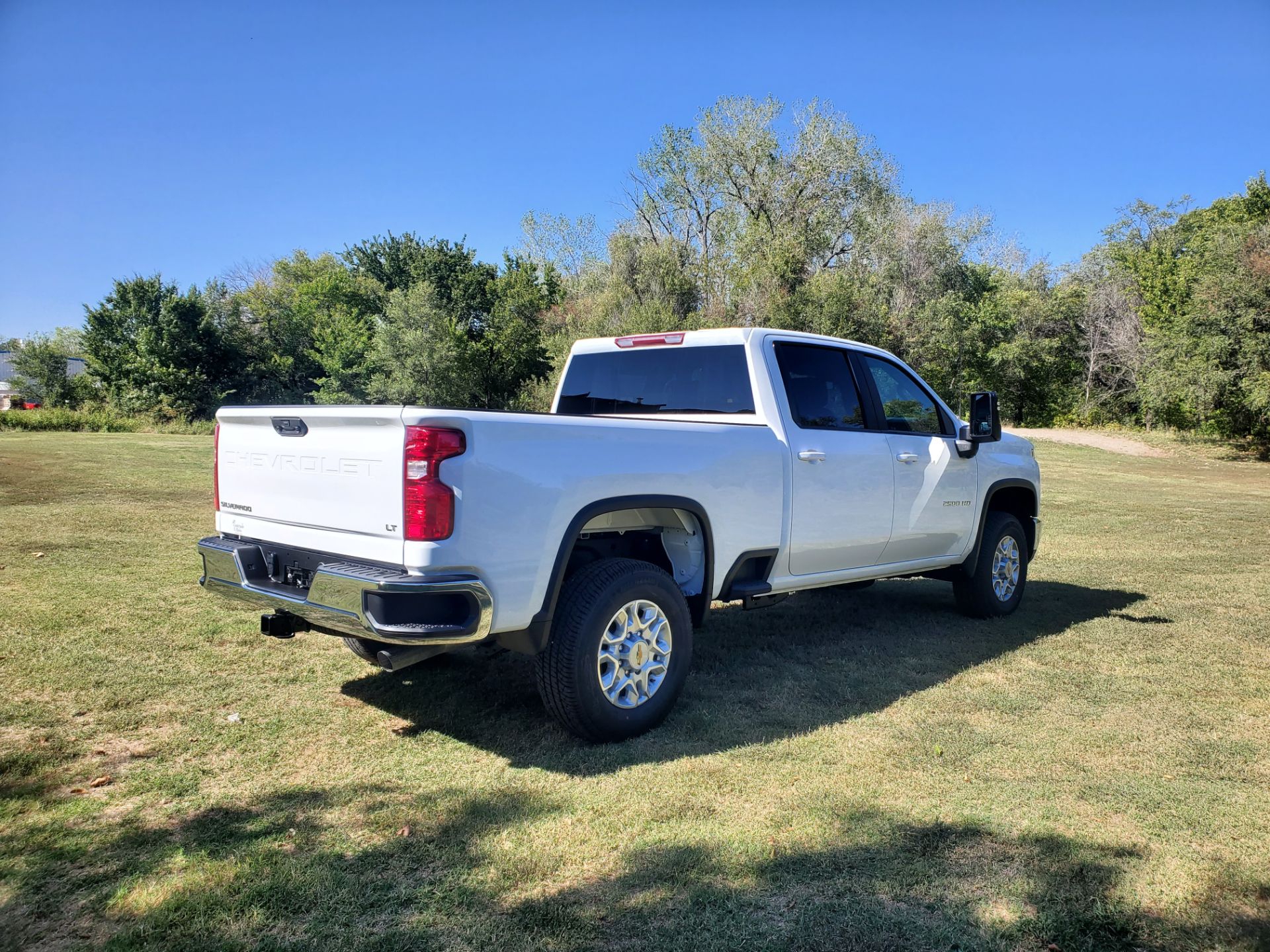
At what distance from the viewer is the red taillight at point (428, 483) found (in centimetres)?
342

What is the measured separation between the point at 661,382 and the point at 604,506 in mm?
1775

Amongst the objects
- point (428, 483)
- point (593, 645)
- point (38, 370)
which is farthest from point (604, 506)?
point (38, 370)

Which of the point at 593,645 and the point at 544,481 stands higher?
the point at 544,481

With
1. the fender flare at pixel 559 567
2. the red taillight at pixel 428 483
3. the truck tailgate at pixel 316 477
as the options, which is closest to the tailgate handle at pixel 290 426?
the truck tailgate at pixel 316 477

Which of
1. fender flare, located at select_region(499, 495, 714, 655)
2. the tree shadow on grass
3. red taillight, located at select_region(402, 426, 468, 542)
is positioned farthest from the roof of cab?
the tree shadow on grass

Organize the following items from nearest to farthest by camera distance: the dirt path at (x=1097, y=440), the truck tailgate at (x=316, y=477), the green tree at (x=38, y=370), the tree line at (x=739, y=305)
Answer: the truck tailgate at (x=316, y=477) < the dirt path at (x=1097, y=440) < the tree line at (x=739, y=305) < the green tree at (x=38, y=370)

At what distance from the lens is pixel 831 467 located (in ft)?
17.2

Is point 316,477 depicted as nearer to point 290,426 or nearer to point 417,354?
point 290,426

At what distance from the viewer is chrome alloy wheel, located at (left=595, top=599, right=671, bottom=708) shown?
162 inches

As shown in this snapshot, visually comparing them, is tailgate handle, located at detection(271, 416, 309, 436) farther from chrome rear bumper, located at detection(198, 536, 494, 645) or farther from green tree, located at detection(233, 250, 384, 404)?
green tree, located at detection(233, 250, 384, 404)

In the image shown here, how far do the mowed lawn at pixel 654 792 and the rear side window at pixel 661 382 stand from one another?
1665 millimetres

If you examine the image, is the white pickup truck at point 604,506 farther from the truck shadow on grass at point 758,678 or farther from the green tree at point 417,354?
the green tree at point 417,354

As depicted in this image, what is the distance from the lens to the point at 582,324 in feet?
148

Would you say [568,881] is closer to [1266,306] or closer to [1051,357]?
[1266,306]
